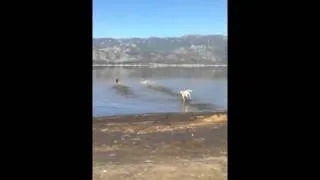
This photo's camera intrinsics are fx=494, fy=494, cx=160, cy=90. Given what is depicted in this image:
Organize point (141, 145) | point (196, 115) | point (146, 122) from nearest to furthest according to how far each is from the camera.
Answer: point (141, 145) → point (146, 122) → point (196, 115)

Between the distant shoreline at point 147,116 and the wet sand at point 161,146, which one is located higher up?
the distant shoreline at point 147,116

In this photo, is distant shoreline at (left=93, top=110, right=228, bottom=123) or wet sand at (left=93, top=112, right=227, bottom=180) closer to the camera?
wet sand at (left=93, top=112, right=227, bottom=180)

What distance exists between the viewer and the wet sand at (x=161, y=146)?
7.07 meters

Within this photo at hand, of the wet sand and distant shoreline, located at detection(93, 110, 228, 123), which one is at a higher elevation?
distant shoreline, located at detection(93, 110, 228, 123)

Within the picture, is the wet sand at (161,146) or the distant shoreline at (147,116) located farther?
the distant shoreline at (147,116)

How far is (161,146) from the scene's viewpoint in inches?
384

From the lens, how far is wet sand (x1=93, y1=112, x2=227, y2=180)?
7074 millimetres
